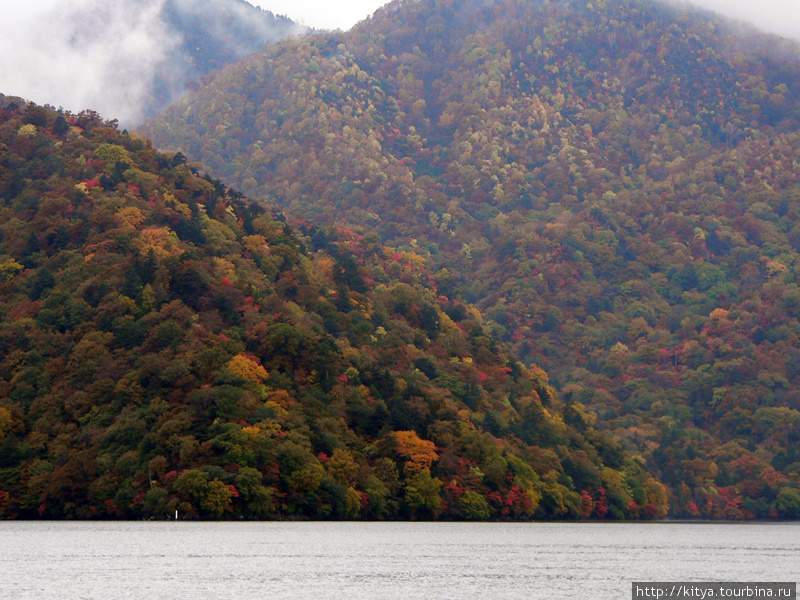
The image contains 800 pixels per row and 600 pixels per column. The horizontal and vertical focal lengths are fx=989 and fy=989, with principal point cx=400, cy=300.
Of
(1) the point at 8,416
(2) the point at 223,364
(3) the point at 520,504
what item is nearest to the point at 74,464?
(1) the point at 8,416

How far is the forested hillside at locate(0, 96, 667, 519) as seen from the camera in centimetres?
10954

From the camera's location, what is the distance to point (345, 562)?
236ft

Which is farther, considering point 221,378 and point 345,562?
point 221,378

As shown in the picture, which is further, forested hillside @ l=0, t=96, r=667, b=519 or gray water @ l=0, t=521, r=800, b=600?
forested hillside @ l=0, t=96, r=667, b=519

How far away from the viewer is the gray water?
5759 centimetres

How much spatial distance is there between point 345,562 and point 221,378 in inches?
2001

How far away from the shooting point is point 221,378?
119 meters

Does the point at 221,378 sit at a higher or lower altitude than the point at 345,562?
higher

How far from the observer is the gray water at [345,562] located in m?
57.6

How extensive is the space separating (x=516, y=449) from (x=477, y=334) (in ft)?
157

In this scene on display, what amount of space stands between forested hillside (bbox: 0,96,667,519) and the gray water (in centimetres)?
632

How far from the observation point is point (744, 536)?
129875 mm

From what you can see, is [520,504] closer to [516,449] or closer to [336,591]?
[516,449]

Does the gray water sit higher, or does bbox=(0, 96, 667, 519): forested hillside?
bbox=(0, 96, 667, 519): forested hillside
